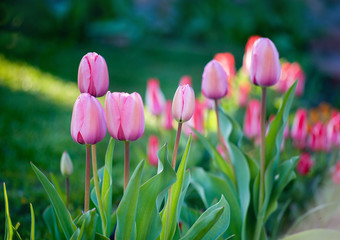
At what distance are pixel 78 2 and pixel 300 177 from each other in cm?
461

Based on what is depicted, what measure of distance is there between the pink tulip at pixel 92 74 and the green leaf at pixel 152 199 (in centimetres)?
23

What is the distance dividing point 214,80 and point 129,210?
1.66ft

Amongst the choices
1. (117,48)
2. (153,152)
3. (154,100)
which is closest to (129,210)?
(153,152)

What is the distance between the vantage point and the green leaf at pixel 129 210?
106 centimetres

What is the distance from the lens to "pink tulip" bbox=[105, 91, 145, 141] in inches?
41.1

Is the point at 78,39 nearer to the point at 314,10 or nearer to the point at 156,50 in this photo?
the point at 156,50

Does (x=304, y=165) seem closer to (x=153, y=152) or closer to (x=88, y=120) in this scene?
(x=153, y=152)

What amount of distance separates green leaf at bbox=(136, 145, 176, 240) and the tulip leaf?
13.1 inches

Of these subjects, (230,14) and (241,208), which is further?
(230,14)

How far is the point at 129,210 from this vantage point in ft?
3.62

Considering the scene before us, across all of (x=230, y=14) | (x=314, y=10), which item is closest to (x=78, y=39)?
(x=230, y=14)

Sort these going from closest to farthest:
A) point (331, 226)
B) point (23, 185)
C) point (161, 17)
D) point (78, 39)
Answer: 1. point (331, 226)
2. point (23, 185)
3. point (78, 39)
4. point (161, 17)

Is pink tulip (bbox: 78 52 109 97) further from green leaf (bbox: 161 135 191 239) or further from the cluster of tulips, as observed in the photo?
green leaf (bbox: 161 135 191 239)

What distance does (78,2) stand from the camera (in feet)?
19.3
